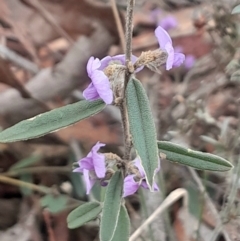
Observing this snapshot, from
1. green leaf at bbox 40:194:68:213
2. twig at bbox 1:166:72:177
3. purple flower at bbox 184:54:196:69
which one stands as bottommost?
green leaf at bbox 40:194:68:213

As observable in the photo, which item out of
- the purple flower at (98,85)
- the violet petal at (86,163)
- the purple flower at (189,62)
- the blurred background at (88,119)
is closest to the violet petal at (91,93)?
the purple flower at (98,85)

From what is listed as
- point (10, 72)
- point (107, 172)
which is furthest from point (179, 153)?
point (10, 72)

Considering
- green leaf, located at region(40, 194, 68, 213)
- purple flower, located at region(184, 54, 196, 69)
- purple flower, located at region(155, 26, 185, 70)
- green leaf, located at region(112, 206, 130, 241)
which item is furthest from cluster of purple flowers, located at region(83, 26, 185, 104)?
purple flower, located at region(184, 54, 196, 69)

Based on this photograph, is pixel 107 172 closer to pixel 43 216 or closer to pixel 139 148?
pixel 139 148

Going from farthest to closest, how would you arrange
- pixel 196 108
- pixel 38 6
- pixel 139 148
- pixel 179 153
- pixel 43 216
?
1. pixel 38 6
2. pixel 43 216
3. pixel 196 108
4. pixel 179 153
5. pixel 139 148

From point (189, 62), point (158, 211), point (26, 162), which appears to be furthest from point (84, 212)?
point (189, 62)

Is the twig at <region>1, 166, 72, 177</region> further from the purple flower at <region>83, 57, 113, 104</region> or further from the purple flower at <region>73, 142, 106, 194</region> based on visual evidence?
the purple flower at <region>83, 57, 113, 104</region>
